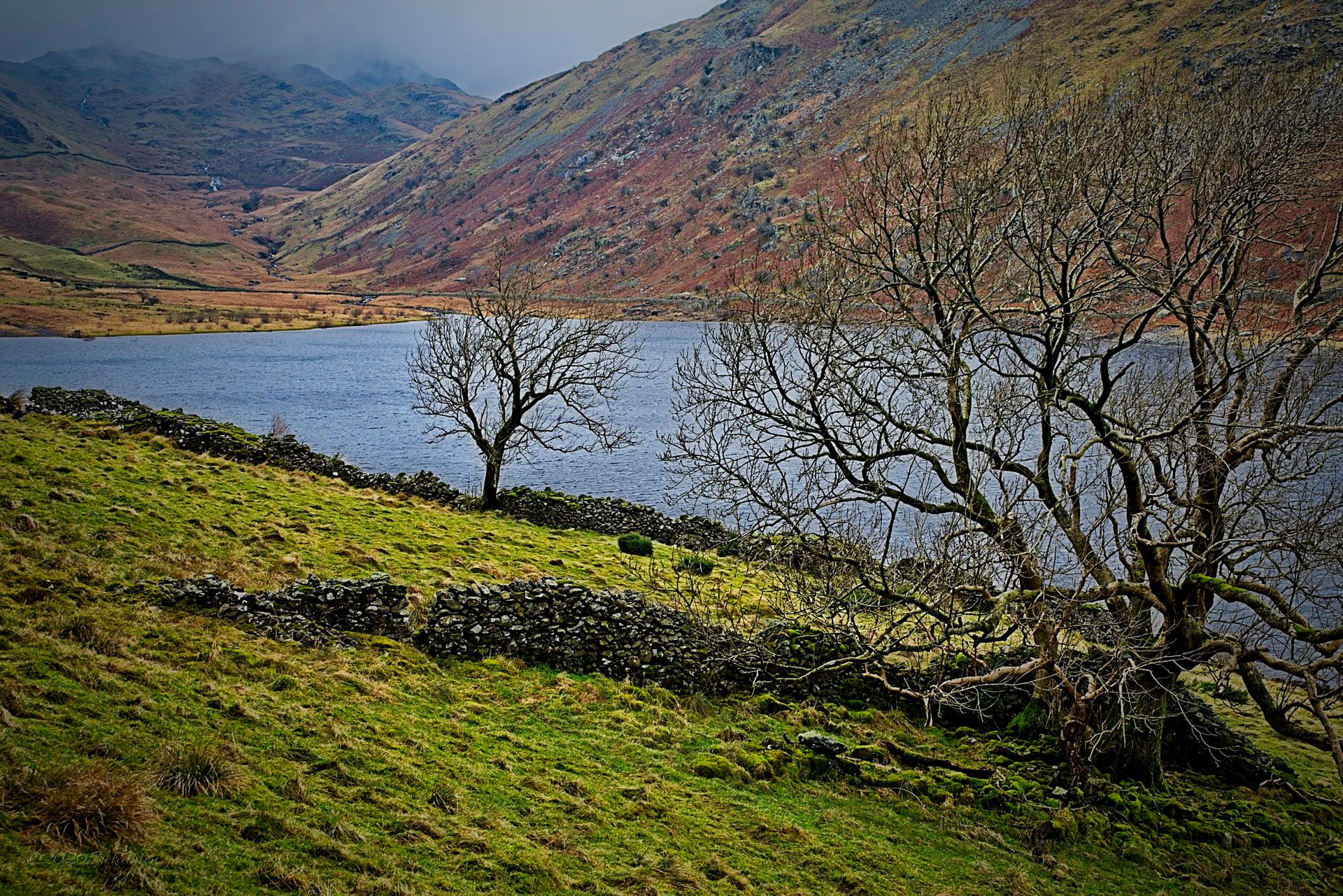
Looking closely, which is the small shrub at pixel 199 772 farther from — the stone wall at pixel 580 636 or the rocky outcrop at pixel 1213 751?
the rocky outcrop at pixel 1213 751

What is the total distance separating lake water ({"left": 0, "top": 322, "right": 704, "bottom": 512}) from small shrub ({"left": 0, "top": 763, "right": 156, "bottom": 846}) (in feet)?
87.4

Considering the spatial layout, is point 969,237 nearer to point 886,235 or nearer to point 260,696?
point 886,235

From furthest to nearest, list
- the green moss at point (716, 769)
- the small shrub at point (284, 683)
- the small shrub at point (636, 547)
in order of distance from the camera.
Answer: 1. the small shrub at point (636, 547)
2. the green moss at point (716, 769)
3. the small shrub at point (284, 683)

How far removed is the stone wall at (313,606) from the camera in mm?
12695

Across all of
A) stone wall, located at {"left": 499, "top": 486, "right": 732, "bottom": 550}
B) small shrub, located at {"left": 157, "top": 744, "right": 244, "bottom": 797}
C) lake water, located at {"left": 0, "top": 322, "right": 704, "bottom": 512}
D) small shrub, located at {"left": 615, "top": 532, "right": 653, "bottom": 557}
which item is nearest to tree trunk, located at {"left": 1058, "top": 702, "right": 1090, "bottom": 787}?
small shrub, located at {"left": 157, "top": 744, "right": 244, "bottom": 797}

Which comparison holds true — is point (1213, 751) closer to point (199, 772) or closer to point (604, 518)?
point (199, 772)

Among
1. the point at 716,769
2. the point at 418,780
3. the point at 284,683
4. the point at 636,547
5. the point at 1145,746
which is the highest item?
the point at 636,547

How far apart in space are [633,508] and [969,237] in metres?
20.1

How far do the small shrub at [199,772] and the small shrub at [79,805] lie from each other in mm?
529

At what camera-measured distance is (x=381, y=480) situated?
29359mm

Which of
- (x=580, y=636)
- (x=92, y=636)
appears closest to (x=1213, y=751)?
(x=580, y=636)

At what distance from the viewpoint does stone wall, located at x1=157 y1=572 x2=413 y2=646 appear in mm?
12695

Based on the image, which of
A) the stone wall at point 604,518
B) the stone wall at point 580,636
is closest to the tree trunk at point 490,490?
the stone wall at point 604,518

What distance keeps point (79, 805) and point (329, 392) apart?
6682cm
